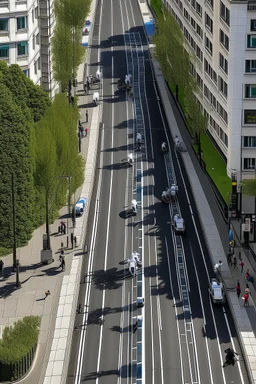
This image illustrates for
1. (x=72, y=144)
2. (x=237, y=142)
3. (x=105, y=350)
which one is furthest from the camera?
(x=237, y=142)

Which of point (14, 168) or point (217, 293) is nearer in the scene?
point (217, 293)

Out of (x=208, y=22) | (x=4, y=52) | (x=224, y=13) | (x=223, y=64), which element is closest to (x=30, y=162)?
(x=4, y=52)

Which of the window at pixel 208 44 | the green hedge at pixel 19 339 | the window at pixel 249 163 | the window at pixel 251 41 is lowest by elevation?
the green hedge at pixel 19 339

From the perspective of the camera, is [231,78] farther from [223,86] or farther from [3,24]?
[3,24]

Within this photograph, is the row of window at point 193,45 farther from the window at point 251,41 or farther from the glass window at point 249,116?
the window at point 251,41

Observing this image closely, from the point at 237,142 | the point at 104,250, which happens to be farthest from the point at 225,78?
the point at 104,250

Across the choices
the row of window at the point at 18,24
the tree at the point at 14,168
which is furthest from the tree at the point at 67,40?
the tree at the point at 14,168

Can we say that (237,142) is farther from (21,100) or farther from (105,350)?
(105,350)
